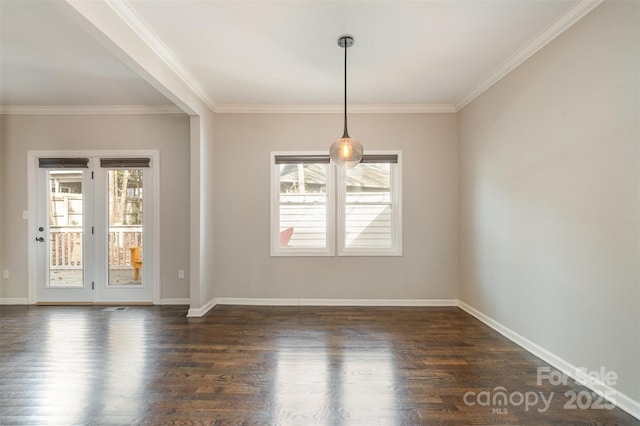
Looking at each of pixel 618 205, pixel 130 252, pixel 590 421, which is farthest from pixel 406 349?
pixel 130 252

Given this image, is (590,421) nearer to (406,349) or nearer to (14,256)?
(406,349)

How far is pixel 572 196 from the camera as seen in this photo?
7.52 feet

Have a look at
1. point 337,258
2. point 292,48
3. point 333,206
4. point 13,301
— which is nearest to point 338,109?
point 333,206

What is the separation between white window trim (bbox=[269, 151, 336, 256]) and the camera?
13.8ft

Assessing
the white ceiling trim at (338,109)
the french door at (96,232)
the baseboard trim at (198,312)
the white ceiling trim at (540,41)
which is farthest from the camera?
the french door at (96,232)

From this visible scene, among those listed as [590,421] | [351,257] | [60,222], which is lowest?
[590,421]

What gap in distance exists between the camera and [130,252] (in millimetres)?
4262

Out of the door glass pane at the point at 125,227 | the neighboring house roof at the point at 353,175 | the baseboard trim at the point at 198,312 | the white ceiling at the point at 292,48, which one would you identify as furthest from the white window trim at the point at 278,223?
the door glass pane at the point at 125,227

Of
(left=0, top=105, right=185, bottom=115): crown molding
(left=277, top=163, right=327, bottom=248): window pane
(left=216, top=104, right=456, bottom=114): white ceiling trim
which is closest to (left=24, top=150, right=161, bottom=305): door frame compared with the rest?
(left=0, top=105, right=185, bottom=115): crown molding

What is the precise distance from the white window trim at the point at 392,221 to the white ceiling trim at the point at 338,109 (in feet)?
1.94

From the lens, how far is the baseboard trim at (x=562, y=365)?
1882 mm

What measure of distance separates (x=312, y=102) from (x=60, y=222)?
4.05 meters

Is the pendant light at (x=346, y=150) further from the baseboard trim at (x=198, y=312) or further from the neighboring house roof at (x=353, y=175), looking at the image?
the baseboard trim at (x=198, y=312)

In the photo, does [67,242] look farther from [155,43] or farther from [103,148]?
[155,43]
